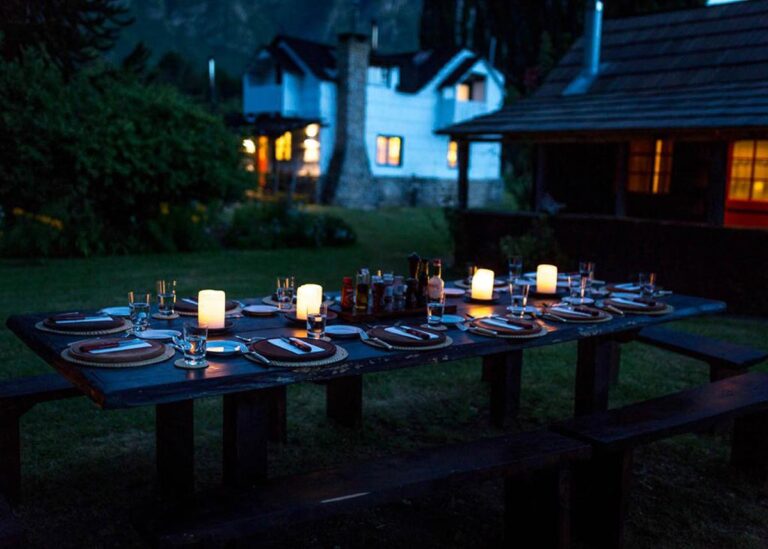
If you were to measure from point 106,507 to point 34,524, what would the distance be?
0.36 metres

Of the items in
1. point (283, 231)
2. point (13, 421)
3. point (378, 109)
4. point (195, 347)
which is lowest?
point (13, 421)

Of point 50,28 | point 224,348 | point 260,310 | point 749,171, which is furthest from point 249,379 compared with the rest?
point 749,171

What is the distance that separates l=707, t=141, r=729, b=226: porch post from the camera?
10352mm

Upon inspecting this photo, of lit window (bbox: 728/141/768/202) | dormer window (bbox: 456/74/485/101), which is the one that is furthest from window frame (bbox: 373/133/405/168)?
lit window (bbox: 728/141/768/202)

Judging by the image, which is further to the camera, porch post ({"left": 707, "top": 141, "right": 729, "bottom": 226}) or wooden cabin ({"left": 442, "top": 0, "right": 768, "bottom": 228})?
wooden cabin ({"left": 442, "top": 0, "right": 768, "bottom": 228})

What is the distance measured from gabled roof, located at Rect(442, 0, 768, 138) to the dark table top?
23.2ft

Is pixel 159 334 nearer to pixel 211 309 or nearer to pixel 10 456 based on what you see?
pixel 211 309

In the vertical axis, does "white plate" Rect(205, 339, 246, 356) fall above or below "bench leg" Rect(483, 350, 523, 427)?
above

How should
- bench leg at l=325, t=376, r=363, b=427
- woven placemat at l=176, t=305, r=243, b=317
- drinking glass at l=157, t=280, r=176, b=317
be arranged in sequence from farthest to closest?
bench leg at l=325, t=376, r=363, b=427 < woven placemat at l=176, t=305, r=243, b=317 < drinking glass at l=157, t=280, r=176, b=317

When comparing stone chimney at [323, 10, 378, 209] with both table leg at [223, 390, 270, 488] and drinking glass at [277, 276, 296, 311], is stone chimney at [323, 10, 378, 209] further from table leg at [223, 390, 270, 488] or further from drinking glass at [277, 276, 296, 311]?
table leg at [223, 390, 270, 488]

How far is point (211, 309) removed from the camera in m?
3.89

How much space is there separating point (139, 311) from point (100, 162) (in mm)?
10496

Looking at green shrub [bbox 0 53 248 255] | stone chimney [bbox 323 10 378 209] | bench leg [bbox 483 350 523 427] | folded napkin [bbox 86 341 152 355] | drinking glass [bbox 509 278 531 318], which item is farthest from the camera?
stone chimney [bbox 323 10 378 209]

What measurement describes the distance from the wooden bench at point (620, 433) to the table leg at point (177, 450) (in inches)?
74.6
